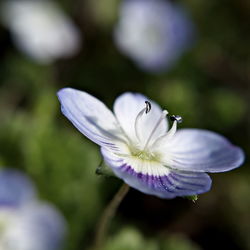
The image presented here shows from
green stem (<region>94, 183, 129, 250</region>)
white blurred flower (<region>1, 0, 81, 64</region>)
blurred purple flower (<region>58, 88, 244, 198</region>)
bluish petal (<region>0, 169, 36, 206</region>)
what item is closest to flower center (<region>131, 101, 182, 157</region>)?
blurred purple flower (<region>58, 88, 244, 198</region>)

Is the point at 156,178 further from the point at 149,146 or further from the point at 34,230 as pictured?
the point at 34,230

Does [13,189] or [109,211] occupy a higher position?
[109,211]

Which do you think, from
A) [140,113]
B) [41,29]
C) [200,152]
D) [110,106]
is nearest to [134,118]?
[140,113]

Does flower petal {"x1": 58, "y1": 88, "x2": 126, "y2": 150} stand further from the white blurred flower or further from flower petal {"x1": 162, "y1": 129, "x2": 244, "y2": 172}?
the white blurred flower

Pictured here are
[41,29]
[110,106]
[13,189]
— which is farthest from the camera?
[41,29]

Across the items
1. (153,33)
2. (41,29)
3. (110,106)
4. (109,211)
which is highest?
(109,211)

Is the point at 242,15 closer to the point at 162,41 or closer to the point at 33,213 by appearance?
the point at 162,41

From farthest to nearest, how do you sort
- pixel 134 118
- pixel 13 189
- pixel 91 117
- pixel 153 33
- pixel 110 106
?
pixel 153 33 < pixel 110 106 < pixel 13 189 < pixel 134 118 < pixel 91 117
